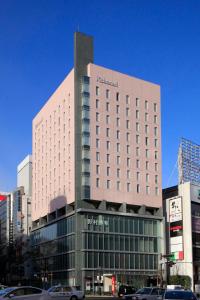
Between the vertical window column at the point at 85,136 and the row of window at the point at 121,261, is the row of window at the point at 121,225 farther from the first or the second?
the vertical window column at the point at 85,136

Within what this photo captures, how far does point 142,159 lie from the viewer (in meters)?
115

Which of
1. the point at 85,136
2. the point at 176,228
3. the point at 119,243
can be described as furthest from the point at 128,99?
the point at 119,243

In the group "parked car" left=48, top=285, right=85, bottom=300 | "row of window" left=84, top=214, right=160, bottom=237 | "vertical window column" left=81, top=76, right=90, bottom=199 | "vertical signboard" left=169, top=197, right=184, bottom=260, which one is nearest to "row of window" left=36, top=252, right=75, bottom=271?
"row of window" left=84, top=214, right=160, bottom=237

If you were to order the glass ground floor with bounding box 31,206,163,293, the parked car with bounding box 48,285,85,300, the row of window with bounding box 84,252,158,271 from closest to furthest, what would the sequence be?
the parked car with bounding box 48,285,85,300
the glass ground floor with bounding box 31,206,163,293
the row of window with bounding box 84,252,158,271

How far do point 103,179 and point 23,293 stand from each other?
75.4 m

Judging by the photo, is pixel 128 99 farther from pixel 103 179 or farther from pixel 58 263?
pixel 58 263

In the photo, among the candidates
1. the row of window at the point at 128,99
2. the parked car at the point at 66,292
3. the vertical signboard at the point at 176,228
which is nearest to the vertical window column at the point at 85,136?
the row of window at the point at 128,99

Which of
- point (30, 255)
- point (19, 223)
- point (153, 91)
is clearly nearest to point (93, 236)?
point (30, 255)

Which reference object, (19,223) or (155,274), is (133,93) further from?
(19,223)

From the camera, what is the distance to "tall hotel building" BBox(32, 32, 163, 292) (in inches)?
4183

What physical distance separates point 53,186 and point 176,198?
27.8 meters

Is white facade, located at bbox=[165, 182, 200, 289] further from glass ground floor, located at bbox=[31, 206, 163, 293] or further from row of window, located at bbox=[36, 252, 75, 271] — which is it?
row of window, located at bbox=[36, 252, 75, 271]

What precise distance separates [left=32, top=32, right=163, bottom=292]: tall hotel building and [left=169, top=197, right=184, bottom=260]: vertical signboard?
2616 millimetres

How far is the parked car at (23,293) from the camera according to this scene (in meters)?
32.2
